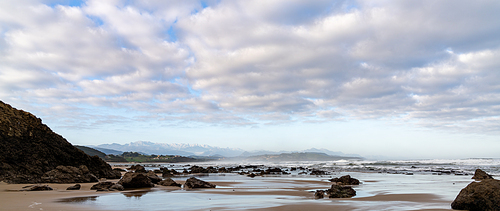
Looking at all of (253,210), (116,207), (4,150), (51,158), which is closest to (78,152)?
(51,158)

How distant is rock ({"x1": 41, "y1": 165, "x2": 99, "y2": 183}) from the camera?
13964 mm

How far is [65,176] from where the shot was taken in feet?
47.1

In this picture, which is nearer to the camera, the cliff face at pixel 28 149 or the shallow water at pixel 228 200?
the shallow water at pixel 228 200

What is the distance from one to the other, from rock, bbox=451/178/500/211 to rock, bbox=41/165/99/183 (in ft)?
53.7

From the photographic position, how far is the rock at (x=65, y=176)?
45.8 feet

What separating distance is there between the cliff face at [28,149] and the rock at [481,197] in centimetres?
1742

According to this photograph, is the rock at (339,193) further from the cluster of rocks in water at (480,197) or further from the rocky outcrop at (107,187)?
the rocky outcrop at (107,187)

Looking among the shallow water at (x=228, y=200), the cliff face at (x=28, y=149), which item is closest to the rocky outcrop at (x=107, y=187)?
the shallow water at (x=228, y=200)

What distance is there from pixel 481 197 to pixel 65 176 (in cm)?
1713

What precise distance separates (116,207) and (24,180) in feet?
31.6

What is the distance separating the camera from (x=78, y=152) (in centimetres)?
1853

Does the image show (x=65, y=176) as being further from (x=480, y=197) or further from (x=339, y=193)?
(x=480, y=197)

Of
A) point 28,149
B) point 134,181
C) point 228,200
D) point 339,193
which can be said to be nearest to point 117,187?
point 134,181

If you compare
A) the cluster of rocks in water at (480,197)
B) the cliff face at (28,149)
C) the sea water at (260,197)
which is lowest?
the sea water at (260,197)
